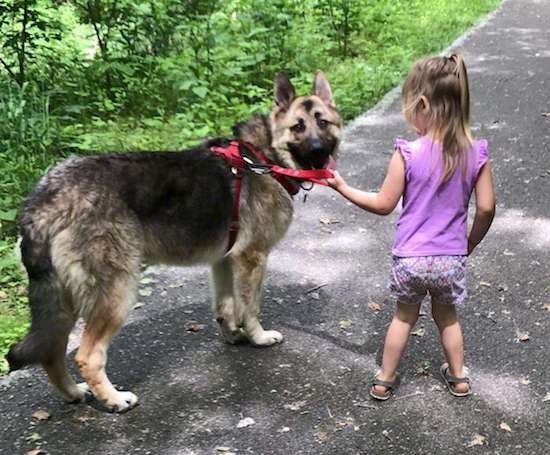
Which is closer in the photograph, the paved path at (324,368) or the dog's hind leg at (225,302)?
the paved path at (324,368)

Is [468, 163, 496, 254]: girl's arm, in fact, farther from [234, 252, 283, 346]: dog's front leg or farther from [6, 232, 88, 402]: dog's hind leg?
[6, 232, 88, 402]: dog's hind leg

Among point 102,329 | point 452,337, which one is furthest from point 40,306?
point 452,337

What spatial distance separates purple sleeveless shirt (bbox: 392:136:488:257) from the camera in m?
3.28

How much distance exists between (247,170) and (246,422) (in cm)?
149

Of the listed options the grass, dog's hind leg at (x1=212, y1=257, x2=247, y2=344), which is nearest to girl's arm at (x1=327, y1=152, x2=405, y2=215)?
dog's hind leg at (x1=212, y1=257, x2=247, y2=344)

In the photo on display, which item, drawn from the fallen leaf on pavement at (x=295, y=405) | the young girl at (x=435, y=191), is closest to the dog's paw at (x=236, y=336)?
the fallen leaf on pavement at (x=295, y=405)

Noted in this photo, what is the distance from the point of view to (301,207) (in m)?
6.30

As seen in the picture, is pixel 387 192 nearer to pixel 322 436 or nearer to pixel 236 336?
pixel 322 436

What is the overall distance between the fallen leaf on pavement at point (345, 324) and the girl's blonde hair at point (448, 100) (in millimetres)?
1505

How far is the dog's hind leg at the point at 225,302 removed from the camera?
14.0 feet

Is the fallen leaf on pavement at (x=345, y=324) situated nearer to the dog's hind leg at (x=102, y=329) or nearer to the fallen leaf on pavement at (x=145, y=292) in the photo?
Result: the fallen leaf on pavement at (x=145, y=292)

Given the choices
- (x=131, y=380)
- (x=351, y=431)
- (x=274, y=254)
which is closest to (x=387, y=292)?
(x=274, y=254)

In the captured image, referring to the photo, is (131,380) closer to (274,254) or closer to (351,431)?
(351,431)

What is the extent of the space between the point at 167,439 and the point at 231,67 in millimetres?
6774
